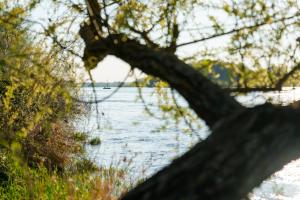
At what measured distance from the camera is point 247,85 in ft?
10.8

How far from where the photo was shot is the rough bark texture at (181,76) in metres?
2.80

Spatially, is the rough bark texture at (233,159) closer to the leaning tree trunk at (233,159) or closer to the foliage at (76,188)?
the leaning tree trunk at (233,159)

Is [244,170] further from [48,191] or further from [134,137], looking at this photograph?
[134,137]

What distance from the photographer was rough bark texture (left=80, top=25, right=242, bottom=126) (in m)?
2.80

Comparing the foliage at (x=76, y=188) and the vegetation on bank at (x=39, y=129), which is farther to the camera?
the foliage at (x=76, y=188)

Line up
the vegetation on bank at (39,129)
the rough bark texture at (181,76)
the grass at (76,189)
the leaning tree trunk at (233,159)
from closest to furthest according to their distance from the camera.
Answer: the leaning tree trunk at (233,159) < the rough bark texture at (181,76) < the vegetation on bank at (39,129) < the grass at (76,189)

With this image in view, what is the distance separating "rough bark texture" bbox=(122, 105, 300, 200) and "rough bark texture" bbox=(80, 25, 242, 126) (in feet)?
1.13

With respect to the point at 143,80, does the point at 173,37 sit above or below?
above

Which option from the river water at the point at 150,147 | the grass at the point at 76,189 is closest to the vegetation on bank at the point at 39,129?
the grass at the point at 76,189

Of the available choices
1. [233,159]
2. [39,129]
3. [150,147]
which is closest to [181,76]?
[233,159]

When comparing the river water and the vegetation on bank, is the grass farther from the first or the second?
the river water

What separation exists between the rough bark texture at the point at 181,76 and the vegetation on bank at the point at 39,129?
0.44 m

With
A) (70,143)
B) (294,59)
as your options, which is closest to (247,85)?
(294,59)

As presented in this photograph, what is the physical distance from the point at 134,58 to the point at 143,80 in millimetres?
653
